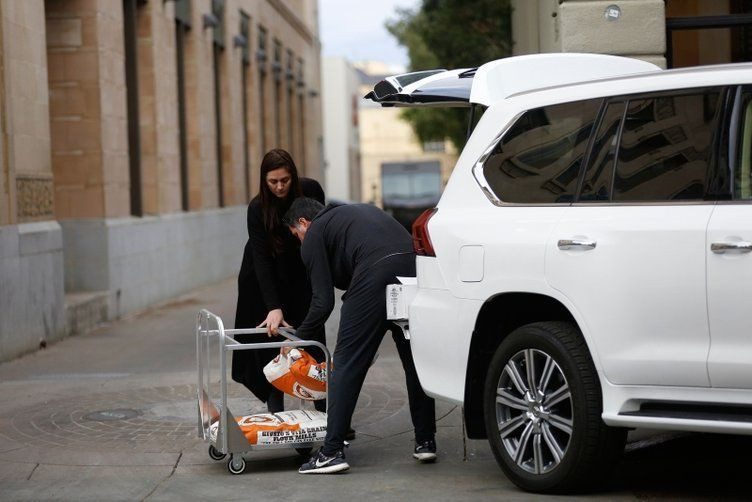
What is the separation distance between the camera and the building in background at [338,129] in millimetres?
77119

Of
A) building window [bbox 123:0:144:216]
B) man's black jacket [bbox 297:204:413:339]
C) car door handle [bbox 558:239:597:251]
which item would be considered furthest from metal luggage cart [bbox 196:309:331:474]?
building window [bbox 123:0:144:216]

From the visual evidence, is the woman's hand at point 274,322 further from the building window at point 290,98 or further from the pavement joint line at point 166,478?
the building window at point 290,98

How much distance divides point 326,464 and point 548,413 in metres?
1.42

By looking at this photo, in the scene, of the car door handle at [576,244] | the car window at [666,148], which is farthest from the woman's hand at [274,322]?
the car window at [666,148]

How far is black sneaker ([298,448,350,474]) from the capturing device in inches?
271

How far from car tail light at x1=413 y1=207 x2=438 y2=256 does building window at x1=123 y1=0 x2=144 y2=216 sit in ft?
42.4

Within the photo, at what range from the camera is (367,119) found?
106938mm

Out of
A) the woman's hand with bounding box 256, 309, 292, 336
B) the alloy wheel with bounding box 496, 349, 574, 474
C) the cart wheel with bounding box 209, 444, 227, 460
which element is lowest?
the cart wheel with bounding box 209, 444, 227, 460

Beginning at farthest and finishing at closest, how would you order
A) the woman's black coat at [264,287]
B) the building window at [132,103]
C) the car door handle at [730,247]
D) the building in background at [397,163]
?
the building in background at [397,163] → the building window at [132,103] → the woman's black coat at [264,287] → the car door handle at [730,247]

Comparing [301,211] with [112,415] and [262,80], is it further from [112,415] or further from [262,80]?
[262,80]

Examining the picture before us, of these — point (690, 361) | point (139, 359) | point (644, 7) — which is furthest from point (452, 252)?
point (139, 359)

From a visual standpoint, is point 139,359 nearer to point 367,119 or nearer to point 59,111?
point 59,111

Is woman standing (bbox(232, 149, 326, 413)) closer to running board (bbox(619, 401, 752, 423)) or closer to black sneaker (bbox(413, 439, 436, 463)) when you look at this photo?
black sneaker (bbox(413, 439, 436, 463))

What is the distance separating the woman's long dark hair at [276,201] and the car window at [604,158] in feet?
6.95
